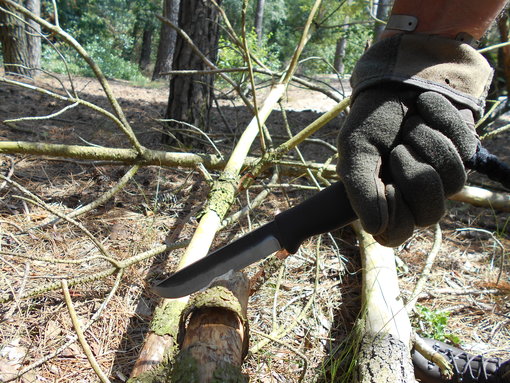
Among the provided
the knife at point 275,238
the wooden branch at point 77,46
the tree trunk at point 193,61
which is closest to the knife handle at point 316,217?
the knife at point 275,238

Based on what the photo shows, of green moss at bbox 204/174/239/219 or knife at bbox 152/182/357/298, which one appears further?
green moss at bbox 204/174/239/219

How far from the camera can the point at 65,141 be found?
342 centimetres

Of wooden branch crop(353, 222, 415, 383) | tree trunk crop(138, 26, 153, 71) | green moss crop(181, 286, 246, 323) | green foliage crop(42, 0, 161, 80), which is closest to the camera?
green moss crop(181, 286, 246, 323)

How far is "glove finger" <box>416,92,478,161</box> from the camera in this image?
1.00 m

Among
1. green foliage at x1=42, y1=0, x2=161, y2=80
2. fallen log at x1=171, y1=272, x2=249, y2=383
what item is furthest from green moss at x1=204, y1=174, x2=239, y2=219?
green foliage at x1=42, y1=0, x2=161, y2=80

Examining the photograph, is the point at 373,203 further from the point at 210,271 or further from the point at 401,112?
the point at 210,271

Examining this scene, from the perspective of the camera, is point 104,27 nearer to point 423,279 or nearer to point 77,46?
point 77,46

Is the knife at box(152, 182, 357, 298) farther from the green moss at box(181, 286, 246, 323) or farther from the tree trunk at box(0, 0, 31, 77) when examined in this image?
the tree trunk at box(0, 0, 31, 77)

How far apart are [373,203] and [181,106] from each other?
9.41 feet

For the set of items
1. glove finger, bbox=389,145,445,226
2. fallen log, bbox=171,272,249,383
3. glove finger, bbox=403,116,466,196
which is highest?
glove finger, bbox=403,116,466,196

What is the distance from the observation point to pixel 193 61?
3531 millimetres

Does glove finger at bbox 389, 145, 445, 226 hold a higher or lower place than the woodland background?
higher

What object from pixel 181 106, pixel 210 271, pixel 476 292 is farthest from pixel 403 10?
pixel 181 106

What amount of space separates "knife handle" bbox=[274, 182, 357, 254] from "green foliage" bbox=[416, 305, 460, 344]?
118cm
